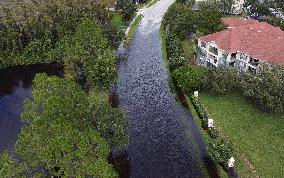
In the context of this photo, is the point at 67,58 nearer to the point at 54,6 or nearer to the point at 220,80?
the point at 54,6

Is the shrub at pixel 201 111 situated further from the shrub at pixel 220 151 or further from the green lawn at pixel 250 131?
the shrub at pixel 220 151

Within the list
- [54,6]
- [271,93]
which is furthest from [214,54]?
[54,6]

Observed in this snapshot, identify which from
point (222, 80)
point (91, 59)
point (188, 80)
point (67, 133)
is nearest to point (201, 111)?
point (222, 80)

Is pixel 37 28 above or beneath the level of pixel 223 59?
above

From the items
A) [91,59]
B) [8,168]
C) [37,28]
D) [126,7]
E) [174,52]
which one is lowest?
[174,52]

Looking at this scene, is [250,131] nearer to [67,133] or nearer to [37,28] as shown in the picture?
[67,133]

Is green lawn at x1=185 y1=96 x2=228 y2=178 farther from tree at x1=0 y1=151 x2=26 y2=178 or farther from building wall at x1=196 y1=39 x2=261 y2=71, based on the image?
tree at x1=0 y1=151 x2=26 y2=178
